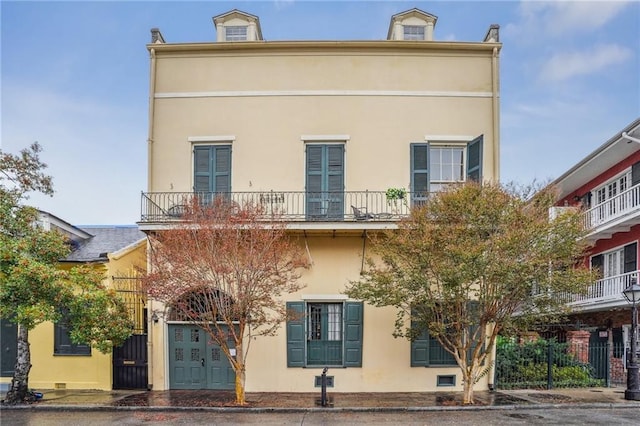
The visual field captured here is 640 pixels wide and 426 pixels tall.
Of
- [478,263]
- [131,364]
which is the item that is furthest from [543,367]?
[131,364]

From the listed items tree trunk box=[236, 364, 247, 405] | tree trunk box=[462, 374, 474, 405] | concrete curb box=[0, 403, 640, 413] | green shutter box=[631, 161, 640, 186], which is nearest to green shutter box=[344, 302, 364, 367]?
concrete curb box=[0, 403, 640, 413]

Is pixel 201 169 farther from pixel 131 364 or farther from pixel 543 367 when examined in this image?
pixel 543 367

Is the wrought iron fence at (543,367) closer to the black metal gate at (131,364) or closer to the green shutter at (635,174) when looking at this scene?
the green shutter at (635,174)

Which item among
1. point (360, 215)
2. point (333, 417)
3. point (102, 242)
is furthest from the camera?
point (102, 242)

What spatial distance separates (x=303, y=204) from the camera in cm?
1369

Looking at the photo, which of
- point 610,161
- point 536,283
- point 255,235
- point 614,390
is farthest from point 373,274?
point 610,161

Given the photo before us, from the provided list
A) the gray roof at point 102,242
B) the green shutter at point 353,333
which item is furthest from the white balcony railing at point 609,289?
the gray roof at point 102,242

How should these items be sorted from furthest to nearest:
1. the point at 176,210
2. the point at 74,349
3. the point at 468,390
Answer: the point at 74,349, the point at 176,210, the point at 468,390

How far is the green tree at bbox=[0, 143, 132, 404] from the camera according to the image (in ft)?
35.3

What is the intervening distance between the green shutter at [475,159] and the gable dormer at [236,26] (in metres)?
7.01

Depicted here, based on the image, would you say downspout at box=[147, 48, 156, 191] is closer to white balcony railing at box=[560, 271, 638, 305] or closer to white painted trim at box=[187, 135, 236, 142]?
white painted trim at box=[187, 135, 236, 142]

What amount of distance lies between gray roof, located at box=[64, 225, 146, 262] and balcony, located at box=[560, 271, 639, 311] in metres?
13.9

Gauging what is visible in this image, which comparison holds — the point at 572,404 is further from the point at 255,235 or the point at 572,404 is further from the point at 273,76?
the point at 273,76

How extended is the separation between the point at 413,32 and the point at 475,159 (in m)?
4.49
